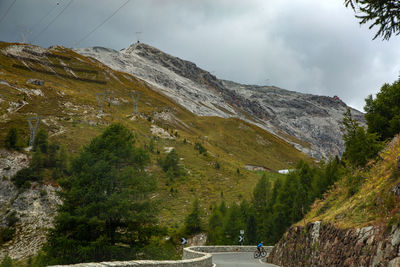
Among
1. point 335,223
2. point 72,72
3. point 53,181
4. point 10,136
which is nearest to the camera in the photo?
point 335,223

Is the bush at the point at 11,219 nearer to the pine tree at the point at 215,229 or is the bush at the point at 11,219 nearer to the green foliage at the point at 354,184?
the pine tree at the point at 215,229

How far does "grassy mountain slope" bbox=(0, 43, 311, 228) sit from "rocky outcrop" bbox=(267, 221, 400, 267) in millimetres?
13555

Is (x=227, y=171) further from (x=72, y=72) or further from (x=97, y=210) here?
(x=72, y=72)

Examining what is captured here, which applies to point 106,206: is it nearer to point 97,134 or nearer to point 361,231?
point 361,231

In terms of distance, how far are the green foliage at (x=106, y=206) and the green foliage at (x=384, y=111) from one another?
20.9 m

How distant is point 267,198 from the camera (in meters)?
61.6

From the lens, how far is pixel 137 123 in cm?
8781

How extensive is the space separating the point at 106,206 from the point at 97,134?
4458cm

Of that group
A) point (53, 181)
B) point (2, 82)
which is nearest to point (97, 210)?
point (53, 181)

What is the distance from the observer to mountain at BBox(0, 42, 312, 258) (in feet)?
143

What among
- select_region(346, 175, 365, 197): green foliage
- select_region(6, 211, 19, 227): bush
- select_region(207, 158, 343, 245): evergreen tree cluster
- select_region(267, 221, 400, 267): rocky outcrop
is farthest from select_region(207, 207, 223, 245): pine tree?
select_region(346, 175, 365, 197): green foliage

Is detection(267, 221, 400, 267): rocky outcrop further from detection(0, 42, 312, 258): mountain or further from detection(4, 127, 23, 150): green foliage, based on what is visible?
detection(4, 127, 23, 150): green foliage

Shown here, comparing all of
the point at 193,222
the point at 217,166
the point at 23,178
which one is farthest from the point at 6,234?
the point at 217,166

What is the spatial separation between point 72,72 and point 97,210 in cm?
12712
